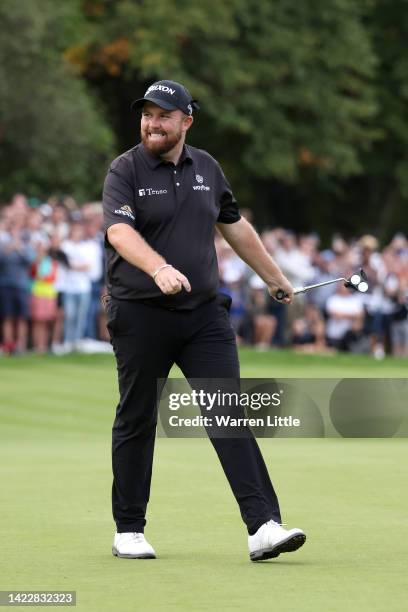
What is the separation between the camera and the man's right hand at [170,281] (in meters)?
6.83

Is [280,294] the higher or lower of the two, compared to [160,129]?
lower

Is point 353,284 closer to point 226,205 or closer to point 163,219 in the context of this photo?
point 226,205

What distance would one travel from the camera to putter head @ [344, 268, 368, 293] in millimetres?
7660

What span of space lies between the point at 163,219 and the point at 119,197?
220mm

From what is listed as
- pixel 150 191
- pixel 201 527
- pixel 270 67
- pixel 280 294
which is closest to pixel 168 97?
pixel 150 191

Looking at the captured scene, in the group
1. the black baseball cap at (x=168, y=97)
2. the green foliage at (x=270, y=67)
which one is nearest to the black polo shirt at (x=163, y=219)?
the black baseball cap at (x=168, y=97)

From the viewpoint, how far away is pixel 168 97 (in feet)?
23.7

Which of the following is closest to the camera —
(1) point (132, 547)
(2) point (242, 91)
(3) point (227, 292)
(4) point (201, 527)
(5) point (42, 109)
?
(1) point (132, 547)

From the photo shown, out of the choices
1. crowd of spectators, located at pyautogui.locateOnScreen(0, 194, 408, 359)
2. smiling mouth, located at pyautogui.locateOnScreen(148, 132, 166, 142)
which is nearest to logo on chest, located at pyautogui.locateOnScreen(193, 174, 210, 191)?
smiling mouth, located at pyautogui.locateOnScreen(148, 132, 166, 142)

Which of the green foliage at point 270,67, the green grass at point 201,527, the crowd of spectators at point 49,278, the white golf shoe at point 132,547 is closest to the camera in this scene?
the green grass at point 201,527

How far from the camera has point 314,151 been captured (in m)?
43.2

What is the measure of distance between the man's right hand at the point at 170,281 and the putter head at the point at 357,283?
3.44 feet

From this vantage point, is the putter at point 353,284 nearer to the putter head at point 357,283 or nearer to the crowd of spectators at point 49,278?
the putter head at point 357,283

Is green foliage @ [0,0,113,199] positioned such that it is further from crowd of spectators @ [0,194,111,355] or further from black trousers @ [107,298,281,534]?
black trousers @ [107,298,281,534]
